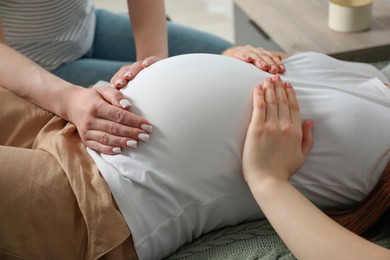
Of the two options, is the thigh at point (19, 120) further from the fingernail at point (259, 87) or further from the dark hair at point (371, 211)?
the dark hair at point (371, 211)

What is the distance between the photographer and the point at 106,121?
3.61 ft

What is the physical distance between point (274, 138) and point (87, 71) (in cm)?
83

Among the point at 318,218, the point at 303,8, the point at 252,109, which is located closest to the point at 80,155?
the point at 252,109

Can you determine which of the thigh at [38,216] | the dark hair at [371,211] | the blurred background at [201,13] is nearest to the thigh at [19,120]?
the thigh at [38,216]

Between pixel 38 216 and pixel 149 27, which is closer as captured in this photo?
pixel 38 216

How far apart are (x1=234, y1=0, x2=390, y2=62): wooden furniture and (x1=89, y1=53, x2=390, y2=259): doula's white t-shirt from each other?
18.5 inches

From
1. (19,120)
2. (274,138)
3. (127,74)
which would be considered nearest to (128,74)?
(127,74)

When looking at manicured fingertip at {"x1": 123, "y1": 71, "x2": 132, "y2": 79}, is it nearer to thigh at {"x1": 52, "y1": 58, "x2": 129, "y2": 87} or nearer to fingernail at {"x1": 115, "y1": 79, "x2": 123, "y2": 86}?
fingernail at {"x1": 115, "y1": 79, "x2": 123, "y2": 86}

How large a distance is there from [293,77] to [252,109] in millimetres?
173

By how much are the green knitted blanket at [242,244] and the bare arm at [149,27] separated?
67 centimetres

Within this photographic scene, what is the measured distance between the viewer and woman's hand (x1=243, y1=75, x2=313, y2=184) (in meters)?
1.00

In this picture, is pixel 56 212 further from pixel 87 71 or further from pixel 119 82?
pixel 87 71

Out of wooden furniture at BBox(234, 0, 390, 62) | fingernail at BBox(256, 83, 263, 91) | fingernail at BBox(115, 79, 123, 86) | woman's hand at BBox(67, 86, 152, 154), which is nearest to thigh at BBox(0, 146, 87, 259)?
woman's hand at BBox(67, 86, 152, 154)

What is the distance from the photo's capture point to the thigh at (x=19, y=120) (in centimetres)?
116
